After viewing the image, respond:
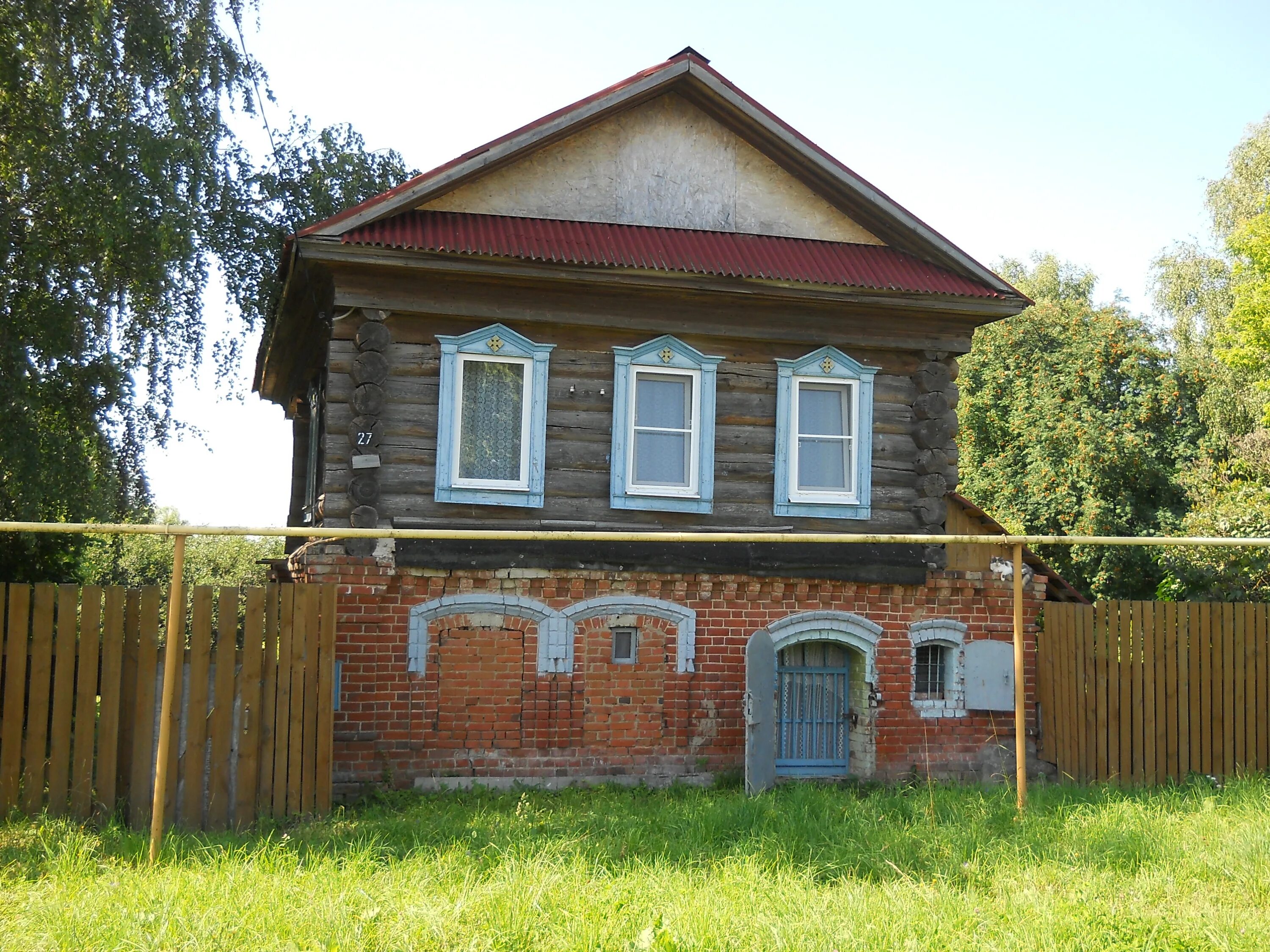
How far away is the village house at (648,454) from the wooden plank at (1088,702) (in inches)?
39.8

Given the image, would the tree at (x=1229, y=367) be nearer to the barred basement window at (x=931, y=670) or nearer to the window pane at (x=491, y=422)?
the barred basement window at (x=931, y=670)

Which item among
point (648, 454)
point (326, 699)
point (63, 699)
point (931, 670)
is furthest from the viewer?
point (931, 670)

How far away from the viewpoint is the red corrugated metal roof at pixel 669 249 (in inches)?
463

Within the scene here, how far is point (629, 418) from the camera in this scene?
41.0ft

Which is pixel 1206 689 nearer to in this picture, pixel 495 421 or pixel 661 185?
pixel 495 421

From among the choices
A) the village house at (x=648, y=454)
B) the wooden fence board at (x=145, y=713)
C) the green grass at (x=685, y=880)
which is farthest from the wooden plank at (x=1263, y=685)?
the wooden fence board at (x=145, y=713)

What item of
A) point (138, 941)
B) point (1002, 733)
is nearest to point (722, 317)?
point (1002, 733)

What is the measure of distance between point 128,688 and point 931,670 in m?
9.20

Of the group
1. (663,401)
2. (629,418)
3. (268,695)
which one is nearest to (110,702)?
(268,695)

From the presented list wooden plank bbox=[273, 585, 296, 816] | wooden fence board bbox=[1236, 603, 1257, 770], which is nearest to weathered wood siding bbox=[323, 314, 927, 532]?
wooden plank bbox=[273, 585, 296, 816]

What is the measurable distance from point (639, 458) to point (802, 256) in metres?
3.19

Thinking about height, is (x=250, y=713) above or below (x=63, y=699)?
below

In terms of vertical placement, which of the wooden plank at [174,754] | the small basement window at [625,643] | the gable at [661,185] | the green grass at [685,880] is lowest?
the green grass at [685,880]

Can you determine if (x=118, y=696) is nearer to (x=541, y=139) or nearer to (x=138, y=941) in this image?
(x=138, y=941)
